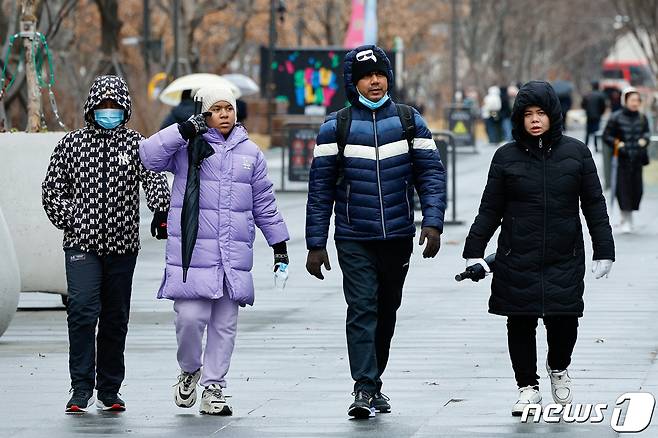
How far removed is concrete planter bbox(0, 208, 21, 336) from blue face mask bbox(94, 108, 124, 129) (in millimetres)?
2819

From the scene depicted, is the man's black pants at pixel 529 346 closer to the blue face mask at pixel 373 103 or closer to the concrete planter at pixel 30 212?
the blue face mask at pixel 373 103

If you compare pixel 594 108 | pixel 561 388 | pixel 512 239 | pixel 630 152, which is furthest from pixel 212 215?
pixel 594 108

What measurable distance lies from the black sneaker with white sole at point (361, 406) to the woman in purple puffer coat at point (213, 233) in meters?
0.63

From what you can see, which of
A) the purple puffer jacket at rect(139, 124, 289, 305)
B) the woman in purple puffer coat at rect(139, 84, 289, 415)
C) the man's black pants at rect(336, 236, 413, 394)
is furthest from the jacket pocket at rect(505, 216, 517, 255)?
the purple puffer jacket at rect(139, 124, 289, 305)

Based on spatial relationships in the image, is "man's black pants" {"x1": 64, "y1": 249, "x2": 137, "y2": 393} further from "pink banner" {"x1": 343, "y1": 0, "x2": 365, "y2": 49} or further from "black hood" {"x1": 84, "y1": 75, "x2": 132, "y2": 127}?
"pink banner" {"x1": 343, "y1": 0, "x2": 365, "y2": 49}

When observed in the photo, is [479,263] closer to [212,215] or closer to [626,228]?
[212,215]

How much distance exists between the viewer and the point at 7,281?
12398mm

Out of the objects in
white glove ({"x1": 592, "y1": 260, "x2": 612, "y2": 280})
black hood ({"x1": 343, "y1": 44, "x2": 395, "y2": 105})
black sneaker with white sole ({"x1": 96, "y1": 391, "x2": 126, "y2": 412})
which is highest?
black hood ({"x1": 343, "y1": 44, "x2": 395, "y2": 105})

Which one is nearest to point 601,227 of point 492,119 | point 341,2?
point 492,119

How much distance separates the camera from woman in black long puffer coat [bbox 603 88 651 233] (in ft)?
74.6

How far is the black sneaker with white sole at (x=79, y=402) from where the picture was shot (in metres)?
9.59

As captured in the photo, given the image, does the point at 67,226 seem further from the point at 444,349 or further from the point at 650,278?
the point at 650,278

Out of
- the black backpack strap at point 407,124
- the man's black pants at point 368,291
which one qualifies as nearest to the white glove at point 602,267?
the man's black pants at point 368,291

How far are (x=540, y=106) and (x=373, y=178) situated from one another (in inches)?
34.3
